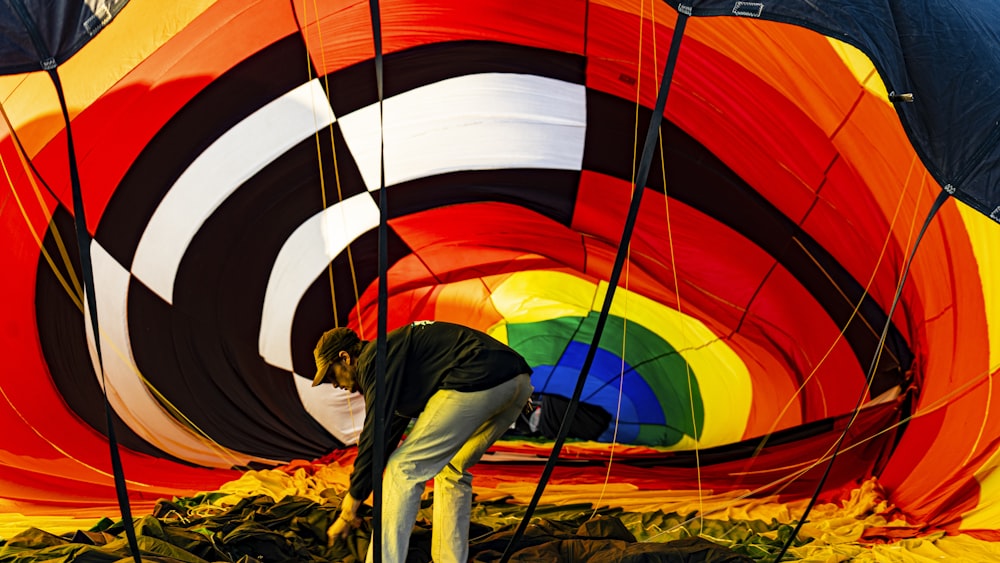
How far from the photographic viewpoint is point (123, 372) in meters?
3.93

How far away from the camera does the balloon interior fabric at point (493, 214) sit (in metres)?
3.50

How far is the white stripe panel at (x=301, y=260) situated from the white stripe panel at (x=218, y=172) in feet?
1.40

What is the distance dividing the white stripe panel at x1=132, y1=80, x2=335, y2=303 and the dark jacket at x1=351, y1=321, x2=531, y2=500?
138cm

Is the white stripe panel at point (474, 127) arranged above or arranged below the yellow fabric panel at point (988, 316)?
above

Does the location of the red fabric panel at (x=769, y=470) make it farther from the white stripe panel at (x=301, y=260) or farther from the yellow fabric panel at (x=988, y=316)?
the white stripe panel at (x=301, y=260)

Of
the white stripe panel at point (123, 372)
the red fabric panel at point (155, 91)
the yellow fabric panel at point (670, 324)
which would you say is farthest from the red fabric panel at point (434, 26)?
the yellow fabric panel at point (670, 324)

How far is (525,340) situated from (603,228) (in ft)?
4.28

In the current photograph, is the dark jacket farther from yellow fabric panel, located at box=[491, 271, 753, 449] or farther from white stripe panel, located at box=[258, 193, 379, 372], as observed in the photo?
yellow fabric panel, located at box=[491, 271, 753, 449]

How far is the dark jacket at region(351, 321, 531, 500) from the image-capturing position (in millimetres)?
2723

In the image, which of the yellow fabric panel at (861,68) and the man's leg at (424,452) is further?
the yellow fabric panel at (861,68)

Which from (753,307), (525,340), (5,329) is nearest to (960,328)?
(753,307)

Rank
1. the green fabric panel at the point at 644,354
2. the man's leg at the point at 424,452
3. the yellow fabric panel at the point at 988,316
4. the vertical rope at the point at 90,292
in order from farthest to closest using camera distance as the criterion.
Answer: the green fabric panel at the point at 644,354, the yellow fabric panel at the point at 988,316, the man's leg at the point at 424,452, the vertical rope at the point at 90,292

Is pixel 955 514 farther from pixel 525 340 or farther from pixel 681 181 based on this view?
pixel 525 340

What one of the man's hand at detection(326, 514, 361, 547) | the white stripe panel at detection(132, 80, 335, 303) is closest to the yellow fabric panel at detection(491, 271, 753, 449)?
the white stripe panel at detection(132, 80, 335, 303)
